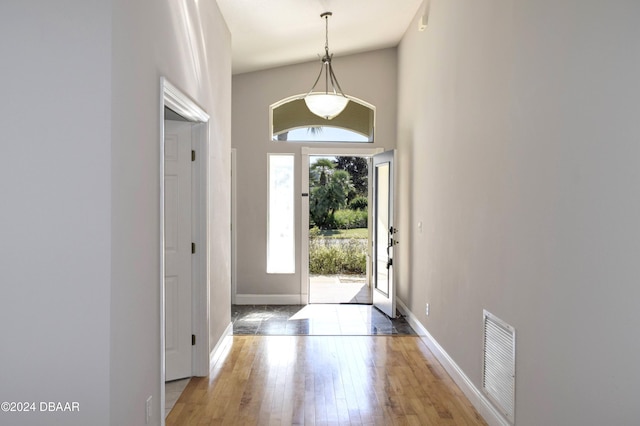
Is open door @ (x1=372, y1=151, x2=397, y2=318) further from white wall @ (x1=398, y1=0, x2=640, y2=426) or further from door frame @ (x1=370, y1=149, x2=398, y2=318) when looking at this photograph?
white wall @ (x1=398, y1=0, x2=640, y2=426)

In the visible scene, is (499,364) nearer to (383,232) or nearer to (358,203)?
(383,232)

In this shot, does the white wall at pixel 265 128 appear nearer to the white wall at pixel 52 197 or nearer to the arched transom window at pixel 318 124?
the arched transom window at pixel 318 124

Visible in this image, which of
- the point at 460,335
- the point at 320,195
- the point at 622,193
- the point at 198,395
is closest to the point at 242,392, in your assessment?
the point at 198,395

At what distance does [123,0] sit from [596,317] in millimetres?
2390

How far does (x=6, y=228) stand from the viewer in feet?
7.04

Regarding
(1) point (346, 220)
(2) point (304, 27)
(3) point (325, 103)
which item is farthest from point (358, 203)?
(2) point (304, 27)

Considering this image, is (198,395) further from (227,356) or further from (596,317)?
(596,317)

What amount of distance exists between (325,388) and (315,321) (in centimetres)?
225

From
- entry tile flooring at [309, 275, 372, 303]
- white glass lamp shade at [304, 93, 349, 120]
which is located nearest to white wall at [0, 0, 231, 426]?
white glass lamp shade at [304, 93, 349, 120]

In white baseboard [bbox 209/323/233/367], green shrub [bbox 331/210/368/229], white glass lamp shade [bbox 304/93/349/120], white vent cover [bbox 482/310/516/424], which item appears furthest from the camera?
green shrub [bbox 331/210/368/229]

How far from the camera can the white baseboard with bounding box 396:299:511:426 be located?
10.7 feet

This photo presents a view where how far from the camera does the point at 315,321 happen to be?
245 inches

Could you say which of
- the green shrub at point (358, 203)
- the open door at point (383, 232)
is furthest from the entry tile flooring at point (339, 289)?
the green shrub at point (358, 203)

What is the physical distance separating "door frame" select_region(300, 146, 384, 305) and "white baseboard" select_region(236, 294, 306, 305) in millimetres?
177
